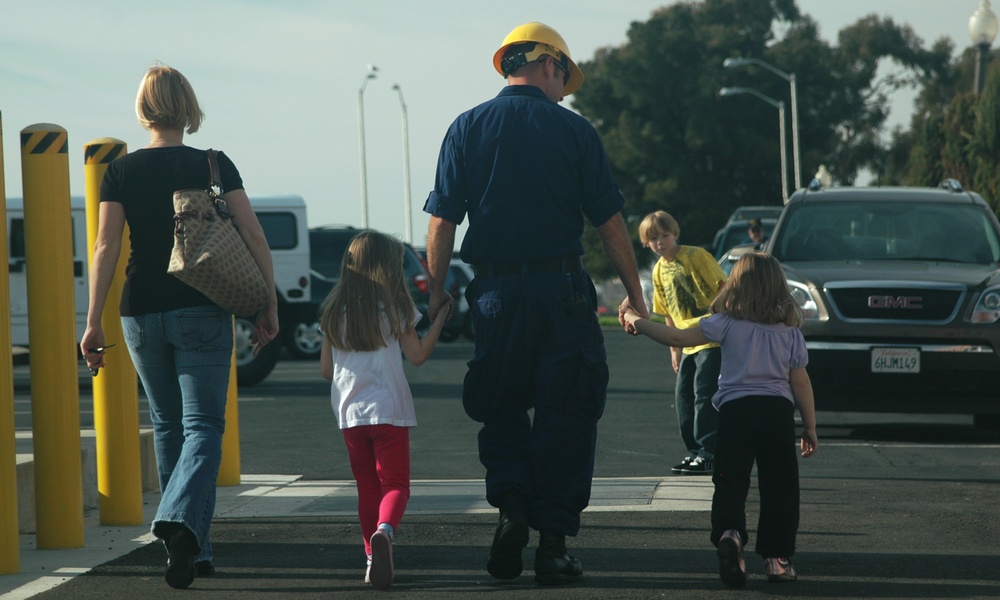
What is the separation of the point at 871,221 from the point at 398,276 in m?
6.45

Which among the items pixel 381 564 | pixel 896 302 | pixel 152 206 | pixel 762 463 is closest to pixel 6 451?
pixel 152 206

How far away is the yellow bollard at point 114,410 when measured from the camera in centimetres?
674

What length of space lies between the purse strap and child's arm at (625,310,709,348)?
1.54 m

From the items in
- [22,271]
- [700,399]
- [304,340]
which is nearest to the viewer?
[700,399]

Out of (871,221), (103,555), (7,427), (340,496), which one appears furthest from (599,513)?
(871,221)

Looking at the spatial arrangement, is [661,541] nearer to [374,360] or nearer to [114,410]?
[374,360]

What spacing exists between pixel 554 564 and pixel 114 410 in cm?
236

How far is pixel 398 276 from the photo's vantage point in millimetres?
5656

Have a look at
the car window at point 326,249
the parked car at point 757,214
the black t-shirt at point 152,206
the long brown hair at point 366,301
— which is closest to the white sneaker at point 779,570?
the long brown hair at point 366,301

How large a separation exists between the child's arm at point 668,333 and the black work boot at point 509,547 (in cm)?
84

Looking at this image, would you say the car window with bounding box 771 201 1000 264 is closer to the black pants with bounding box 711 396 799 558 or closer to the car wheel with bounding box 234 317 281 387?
the black pants with bounding box 711 396 799 558

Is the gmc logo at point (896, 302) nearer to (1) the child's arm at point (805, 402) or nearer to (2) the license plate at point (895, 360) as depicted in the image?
(2) the license plate at point (895, 360)

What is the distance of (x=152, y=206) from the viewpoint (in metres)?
5.65

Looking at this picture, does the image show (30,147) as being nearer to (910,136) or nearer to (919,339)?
(919,339)
